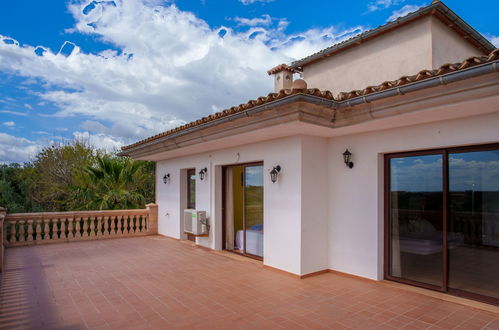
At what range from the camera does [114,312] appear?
4504 millimetres

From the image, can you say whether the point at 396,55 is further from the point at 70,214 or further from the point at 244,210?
the point at 70,214

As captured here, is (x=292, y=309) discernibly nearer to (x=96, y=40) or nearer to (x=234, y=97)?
(x=96, y=40)

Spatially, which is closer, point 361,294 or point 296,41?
point 361,294

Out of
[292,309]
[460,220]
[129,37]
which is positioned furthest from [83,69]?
[460,220]

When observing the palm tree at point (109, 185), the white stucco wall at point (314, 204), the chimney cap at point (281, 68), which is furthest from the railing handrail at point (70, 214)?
the white stucco wall at point (314, 204)

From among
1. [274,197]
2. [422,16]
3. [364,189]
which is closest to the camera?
[364,189]

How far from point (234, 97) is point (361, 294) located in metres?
24.2

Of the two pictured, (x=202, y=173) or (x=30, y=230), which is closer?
(x=202, y=173)

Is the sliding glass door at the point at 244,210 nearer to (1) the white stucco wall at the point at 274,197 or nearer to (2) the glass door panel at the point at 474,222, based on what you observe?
(1) the white stucco wall at the point at 274,197

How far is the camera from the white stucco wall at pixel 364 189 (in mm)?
5223

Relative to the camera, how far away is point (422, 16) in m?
7.76

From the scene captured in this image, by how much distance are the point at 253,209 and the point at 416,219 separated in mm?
3729

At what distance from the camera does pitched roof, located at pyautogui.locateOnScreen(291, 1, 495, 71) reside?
7.58 m

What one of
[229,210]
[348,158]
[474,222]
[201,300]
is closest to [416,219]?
[474,222]
